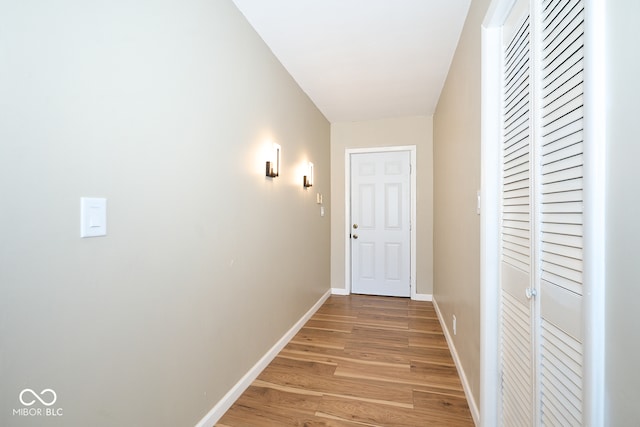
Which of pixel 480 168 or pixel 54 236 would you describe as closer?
pixel 54 236

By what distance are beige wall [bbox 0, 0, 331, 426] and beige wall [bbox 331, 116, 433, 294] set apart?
2188 millimetres

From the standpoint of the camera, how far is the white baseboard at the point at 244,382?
1660 mm

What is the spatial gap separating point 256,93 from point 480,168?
158 centimetres

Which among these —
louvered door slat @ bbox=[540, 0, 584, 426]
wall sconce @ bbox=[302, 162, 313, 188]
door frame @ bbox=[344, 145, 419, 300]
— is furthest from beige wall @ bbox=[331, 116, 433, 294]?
louvered door slat @ bbox=[540, 0, 584, 426]

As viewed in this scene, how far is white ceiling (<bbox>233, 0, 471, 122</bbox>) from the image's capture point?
1.92m

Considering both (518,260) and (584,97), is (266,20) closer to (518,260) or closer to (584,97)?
(584,97)

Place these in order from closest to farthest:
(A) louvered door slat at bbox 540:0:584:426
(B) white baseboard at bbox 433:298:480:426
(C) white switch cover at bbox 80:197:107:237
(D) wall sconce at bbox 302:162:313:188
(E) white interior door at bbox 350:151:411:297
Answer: (A) louvered door slat at bbox 540:0:584:426 → (C) white switch cover at bbox 80:197:107:237 → (B) white baseboard at bbox 433:298:480:426 → (D) wall sconce at bbox 302:162:313:188 → (E) white interior door at bbox 350:151:411:297

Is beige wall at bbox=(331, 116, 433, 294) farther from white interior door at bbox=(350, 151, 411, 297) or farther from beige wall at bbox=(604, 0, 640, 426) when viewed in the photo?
beige wall at bbox=(604, 0, 640, 426)

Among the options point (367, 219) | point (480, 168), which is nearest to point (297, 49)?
point (480, 168)

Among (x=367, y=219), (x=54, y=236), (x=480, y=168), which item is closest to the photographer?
(x=54, y=236)

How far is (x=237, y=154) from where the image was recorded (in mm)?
1903

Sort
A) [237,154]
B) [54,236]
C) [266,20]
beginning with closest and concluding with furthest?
[54,236]
[237,154]
[266,20]

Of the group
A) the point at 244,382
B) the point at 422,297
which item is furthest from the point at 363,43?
the point at 422,297

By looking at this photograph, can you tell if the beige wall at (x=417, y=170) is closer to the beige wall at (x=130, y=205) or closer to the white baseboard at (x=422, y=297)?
the white baseboard at (x=422, y=297)
